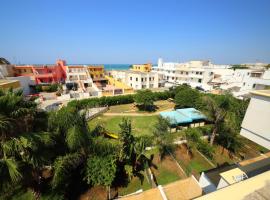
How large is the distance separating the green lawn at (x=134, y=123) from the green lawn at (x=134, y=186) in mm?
9421

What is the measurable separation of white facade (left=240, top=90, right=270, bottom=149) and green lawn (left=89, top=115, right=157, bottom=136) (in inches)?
509

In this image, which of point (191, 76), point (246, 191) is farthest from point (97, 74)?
point (246, 191)

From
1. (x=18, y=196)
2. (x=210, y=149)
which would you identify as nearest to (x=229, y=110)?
(x=210, y=149)

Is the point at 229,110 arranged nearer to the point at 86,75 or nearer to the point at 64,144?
the point at 64,144

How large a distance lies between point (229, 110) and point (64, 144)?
19507 millimetres

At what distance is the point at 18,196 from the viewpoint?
9.42 metres

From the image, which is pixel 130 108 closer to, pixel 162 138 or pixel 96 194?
pixel 162 138

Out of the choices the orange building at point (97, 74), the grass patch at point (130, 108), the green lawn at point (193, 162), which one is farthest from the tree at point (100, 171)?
the orange building at point (97, 74)

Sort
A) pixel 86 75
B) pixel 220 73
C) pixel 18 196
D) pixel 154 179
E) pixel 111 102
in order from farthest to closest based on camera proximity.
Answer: pixel 220 73 → pixel 86 75 → pixel 111 102 → pixel 154 179 → pixel 18 196

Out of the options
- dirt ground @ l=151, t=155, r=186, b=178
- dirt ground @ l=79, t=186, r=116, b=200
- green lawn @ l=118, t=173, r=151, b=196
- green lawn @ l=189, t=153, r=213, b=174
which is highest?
dirt ground @ l=79, t=186, r=116, b=200

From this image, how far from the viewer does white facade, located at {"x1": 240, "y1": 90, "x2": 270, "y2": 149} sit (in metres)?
9.45

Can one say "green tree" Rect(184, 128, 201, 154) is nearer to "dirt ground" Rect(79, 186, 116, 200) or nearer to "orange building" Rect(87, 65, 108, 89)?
"dirt ground" Rect(79, 186, 116, 200)

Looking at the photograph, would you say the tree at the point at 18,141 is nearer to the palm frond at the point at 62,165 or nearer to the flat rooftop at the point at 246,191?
the palm frond at the point at 62,165

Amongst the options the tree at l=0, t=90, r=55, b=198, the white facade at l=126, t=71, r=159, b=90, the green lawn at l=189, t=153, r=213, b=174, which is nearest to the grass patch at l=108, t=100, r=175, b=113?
the white facade at l=126, t=71, r=159, b=90
